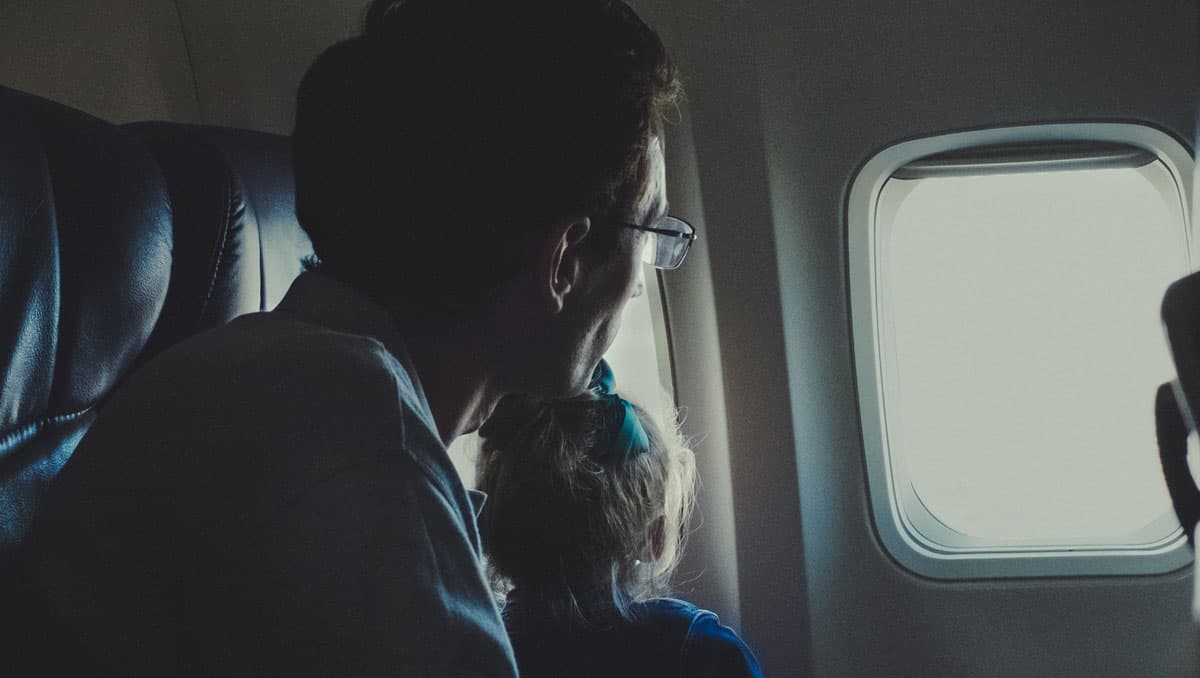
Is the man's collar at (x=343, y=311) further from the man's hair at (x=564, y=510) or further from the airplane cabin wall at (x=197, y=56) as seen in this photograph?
the airplane cabin wall at (x=197, y=56)

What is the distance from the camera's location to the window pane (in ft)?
7.26

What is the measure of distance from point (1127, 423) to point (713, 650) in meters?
1.26

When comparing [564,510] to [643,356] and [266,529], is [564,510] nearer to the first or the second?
[643,356]

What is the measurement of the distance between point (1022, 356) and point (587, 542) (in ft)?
3.83

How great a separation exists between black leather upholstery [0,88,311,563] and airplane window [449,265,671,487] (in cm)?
95

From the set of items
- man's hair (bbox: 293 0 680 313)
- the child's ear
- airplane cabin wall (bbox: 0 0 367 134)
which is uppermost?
airplane cabin wall (bbox: 0 0 367 134)

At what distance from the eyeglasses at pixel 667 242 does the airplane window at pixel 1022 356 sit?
0.94m

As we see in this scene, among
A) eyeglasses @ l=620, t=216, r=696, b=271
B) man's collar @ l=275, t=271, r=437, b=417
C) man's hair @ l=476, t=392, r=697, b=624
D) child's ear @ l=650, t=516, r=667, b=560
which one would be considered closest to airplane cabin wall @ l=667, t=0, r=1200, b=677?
child's ear @ l=650, t=516, r=667, b=560

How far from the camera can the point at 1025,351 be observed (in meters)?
2.32

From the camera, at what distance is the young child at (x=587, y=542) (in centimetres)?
165

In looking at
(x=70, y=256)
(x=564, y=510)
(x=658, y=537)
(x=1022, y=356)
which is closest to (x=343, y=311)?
(x=70, y=256)

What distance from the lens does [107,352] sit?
1.08 meters

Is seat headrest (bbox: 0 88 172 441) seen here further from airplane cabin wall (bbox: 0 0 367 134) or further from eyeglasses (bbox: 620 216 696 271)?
airplane cabin wall (bbox: 0 0 367 134)

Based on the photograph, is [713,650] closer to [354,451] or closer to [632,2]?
[354,451]
